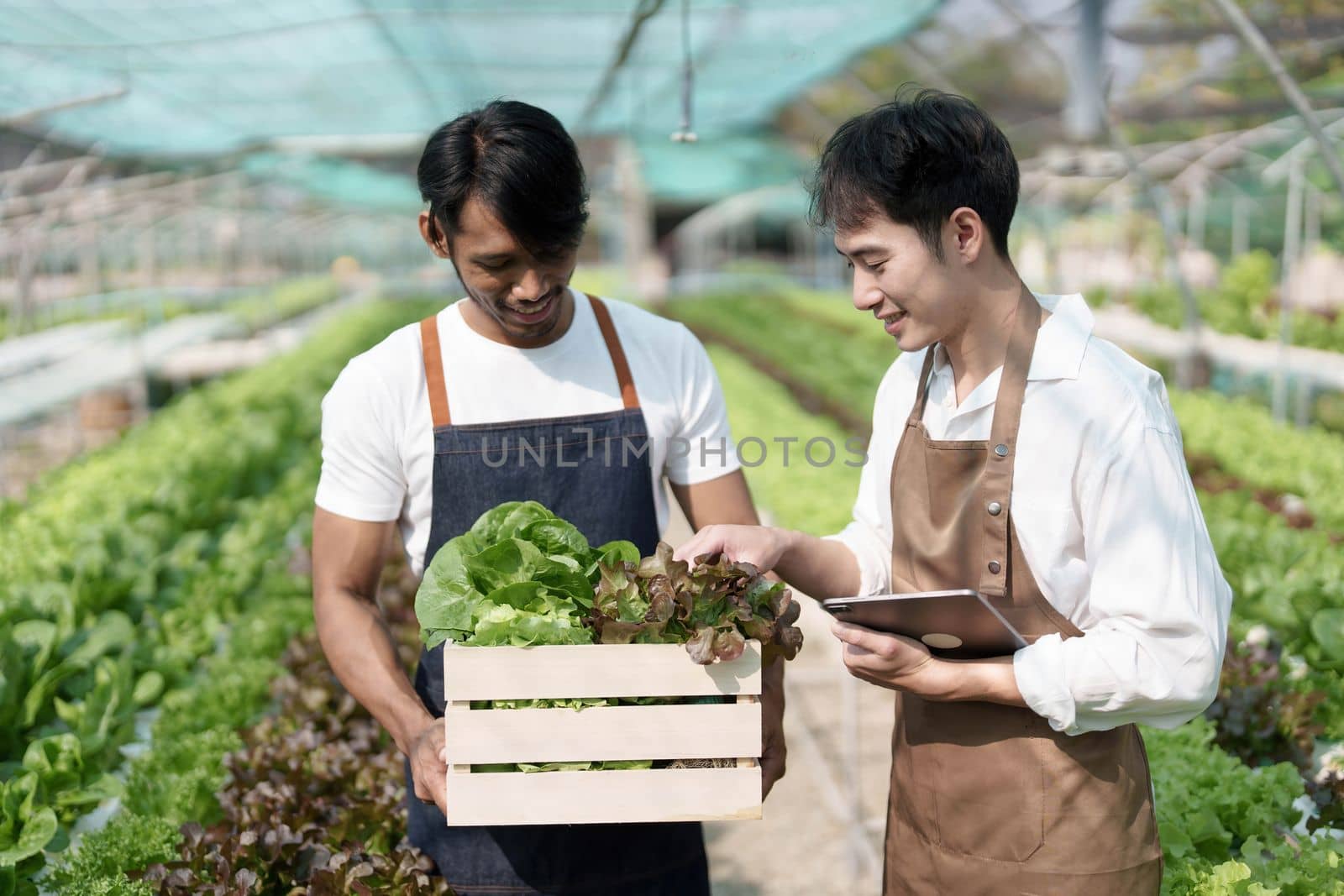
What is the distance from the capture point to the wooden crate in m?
1.53

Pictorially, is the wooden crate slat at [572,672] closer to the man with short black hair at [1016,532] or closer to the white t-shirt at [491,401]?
the man with short black hair at [1016,532]

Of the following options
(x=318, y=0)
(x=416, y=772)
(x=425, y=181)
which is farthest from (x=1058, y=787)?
(x=318, y=0)

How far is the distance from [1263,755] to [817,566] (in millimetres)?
1628

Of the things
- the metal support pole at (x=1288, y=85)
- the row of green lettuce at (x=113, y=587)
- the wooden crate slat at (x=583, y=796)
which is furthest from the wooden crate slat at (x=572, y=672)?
the metal support pole at (x=1288, y=85)

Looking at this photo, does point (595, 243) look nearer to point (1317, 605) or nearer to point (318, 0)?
point (318, 0)

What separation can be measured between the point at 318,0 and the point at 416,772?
5.06 meters

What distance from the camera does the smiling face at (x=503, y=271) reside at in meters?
1.74

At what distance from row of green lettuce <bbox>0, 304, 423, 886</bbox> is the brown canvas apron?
164cm

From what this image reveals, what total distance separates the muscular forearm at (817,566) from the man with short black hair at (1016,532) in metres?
0.14

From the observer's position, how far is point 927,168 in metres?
1.49

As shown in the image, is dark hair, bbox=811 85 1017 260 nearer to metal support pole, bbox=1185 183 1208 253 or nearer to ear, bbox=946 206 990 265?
ear, bbox=946 206 990 265

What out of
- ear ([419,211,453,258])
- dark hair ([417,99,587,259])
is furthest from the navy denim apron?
dark hair ([417,99,587,259])

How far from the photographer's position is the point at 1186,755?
2553mm

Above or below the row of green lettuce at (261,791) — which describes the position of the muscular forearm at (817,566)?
above
